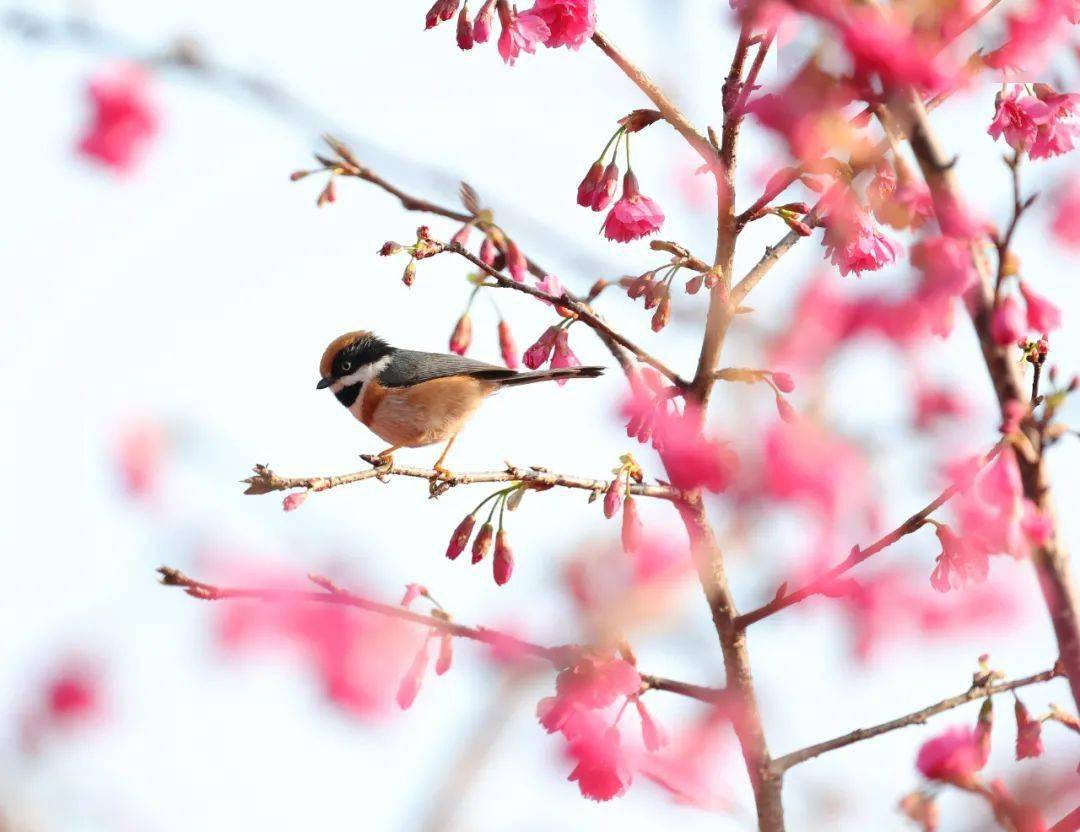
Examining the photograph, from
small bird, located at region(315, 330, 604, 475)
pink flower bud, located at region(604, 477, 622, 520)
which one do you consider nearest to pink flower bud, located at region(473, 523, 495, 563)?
pink flower bud, located at region(604, 477, 622, 520)

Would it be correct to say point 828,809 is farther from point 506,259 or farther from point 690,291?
point 506,259

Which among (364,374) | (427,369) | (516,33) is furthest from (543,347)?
(364,374)

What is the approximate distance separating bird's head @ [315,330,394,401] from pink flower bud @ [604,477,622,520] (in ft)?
11.1

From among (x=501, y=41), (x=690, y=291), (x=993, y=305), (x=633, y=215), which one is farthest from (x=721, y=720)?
(x=501, y=41)

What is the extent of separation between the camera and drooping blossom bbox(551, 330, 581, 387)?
3850 mm

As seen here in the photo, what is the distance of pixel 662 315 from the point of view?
138 inches

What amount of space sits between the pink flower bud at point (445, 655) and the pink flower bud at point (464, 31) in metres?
1.85

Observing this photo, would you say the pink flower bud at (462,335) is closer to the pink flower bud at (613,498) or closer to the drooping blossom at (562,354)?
the drooping blossom at (562,354)

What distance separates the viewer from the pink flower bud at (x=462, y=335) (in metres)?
4.61

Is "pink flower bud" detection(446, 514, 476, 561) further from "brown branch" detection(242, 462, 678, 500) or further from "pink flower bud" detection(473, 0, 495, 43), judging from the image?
"pink flower bud" detection(473, 0, 495, 43)

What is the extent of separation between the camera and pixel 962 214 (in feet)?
6.90

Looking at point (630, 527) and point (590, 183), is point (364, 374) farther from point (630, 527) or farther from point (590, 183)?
point (630, 527)

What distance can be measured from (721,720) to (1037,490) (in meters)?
1.77

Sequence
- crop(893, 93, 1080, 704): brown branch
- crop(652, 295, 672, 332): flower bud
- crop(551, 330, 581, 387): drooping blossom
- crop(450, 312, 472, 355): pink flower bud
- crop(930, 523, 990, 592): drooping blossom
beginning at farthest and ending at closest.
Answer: crop(450, 312, 472, 355): pink flower bud → crop(551, 330, 581, 387): drooping blossom → crop(652, 295, 672, 332): flower bud → crop(930, 523, 990, 592): drooping blossom → crop(893, 93, 1080, 704): brown branch
